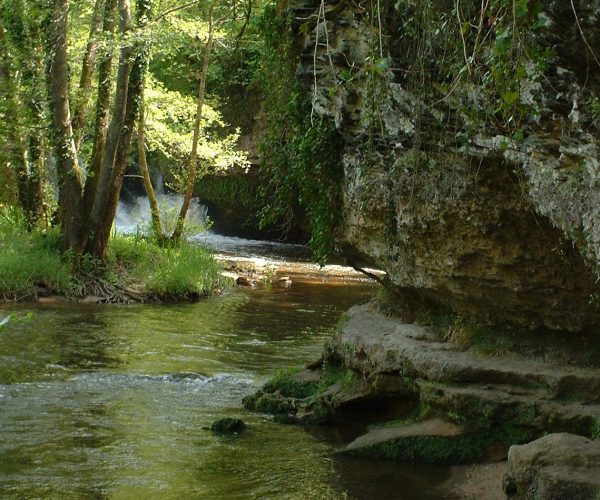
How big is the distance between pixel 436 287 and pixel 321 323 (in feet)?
24.5

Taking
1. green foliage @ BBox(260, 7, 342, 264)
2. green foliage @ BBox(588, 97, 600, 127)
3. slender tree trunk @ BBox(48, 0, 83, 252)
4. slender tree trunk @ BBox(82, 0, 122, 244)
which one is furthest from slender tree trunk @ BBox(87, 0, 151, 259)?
green foliage @ BBox(588, 97, 600, 127)

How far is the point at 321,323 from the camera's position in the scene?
52.4 ft

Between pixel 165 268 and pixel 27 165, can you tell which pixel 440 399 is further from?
pixel 27 165

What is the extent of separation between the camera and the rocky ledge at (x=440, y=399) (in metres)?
7.27

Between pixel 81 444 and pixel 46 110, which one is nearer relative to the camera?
pixel 81 444

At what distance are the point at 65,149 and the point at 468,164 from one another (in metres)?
12.2

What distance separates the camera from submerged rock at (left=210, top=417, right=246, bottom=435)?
28.7 feet

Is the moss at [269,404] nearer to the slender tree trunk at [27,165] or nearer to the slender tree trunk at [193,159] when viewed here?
the slender tree trunk at [27,165]

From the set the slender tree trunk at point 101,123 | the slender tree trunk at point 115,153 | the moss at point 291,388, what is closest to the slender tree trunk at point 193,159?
the slender tree trunk at point 115,153

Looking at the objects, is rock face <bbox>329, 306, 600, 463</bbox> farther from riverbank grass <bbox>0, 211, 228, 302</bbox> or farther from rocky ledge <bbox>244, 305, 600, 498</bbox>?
riverbank grass <bbox>0, 211, 228, 302</bbox>

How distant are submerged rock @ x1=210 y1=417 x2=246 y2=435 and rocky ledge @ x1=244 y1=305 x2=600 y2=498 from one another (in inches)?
22.1

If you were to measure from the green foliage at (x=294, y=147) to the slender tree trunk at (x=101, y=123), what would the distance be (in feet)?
24.0

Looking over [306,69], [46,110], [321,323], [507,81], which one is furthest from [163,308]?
[507,81]

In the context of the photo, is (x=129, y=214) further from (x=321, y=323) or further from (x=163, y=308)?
(x=321, y=323)
